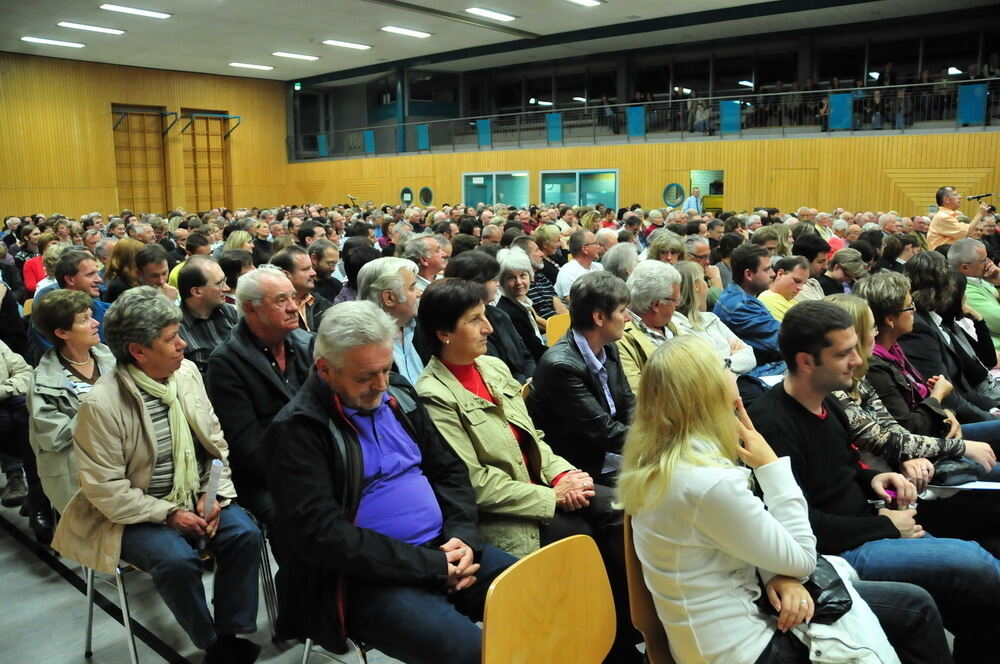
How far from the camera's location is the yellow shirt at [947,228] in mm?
8276

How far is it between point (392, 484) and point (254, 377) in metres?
1.00

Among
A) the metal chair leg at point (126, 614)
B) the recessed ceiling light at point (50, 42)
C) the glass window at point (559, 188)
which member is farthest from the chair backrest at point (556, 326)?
the recessed ceiling light at point (50, 42)

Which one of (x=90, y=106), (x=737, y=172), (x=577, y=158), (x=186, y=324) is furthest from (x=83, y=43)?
(x=186, y=324)

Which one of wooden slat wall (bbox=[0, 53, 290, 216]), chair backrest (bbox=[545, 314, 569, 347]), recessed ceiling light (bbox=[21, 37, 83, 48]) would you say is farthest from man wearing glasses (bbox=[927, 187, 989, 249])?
wooden slat wall (bbox=[0, 53, 290, 216])

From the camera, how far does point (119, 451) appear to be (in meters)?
2.60

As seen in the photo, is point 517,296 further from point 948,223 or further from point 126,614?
point 948,223

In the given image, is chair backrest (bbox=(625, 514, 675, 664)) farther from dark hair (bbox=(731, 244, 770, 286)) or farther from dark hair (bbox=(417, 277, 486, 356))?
dark hair (bbox=(731, 244, 770, 286))

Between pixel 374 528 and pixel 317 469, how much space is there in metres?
0.27

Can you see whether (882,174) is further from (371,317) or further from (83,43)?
(83,43)

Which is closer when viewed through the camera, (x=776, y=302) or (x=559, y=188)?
(x=776, y=302)

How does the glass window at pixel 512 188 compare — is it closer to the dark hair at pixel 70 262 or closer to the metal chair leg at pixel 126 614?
the dark hair at pixel 70 262

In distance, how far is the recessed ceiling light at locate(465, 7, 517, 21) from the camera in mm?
16055

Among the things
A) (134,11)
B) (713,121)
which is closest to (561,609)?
(713,121)

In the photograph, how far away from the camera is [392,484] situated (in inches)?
90.6
